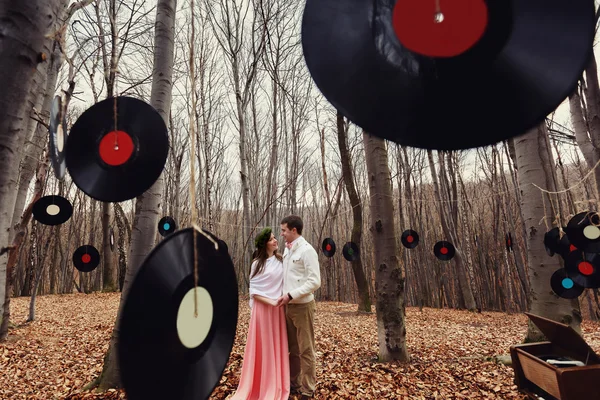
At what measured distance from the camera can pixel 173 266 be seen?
1.05 meters

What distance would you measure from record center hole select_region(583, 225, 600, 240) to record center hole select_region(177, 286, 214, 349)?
612 cm

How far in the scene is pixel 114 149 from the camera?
1.96m

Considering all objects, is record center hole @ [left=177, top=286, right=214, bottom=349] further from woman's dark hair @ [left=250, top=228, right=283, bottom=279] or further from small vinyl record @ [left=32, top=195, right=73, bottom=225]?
small vinyl record @ [left=32, top=195, right=73, bottom=225]

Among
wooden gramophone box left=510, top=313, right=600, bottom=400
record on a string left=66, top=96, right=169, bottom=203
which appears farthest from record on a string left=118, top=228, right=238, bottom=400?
wooden gramophone box left=510, top=313, right=600, bottom=400

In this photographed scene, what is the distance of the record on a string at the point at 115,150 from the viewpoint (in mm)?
1937

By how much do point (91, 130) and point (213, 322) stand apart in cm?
150

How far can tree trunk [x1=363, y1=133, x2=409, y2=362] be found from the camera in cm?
408

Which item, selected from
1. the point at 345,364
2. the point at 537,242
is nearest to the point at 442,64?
the point at 345,364

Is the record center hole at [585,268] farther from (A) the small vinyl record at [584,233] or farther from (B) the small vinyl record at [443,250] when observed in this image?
(B) the small vinyl record at [443,250]

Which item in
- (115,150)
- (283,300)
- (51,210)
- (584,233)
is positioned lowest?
(283,300)

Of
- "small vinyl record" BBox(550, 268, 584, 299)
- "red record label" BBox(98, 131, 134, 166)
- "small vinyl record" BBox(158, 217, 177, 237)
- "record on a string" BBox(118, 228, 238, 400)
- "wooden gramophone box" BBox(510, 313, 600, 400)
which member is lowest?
"wooden gramophone box" BBox(510, 313, 600, 400)

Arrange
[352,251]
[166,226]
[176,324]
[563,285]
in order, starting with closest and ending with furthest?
[176,324], [563,285], [352,251], [166,226]

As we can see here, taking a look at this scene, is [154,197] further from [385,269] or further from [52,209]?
[52,209]

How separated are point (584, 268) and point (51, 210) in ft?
31.0
